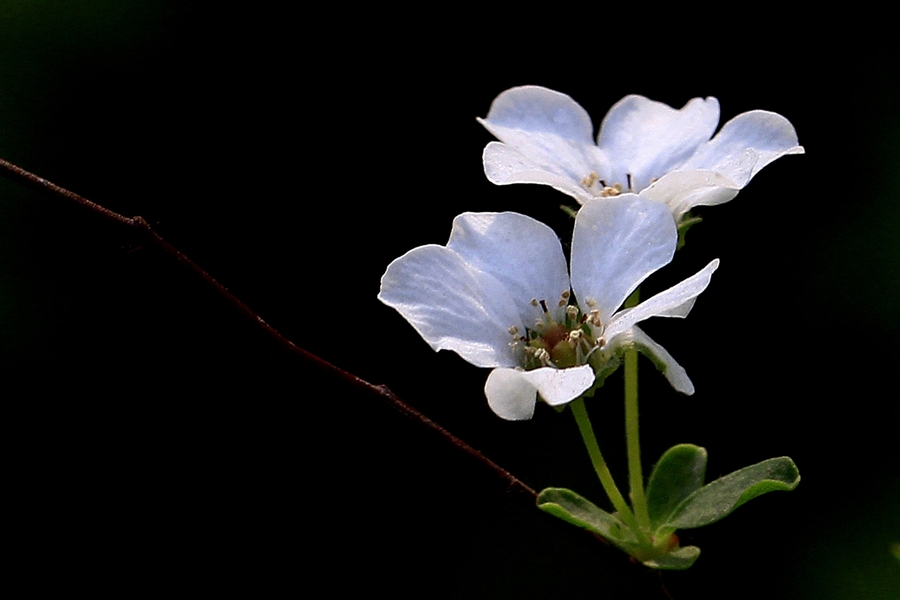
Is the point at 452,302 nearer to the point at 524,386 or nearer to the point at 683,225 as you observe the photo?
the point at 524,386

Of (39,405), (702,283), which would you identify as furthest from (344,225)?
(702,283)

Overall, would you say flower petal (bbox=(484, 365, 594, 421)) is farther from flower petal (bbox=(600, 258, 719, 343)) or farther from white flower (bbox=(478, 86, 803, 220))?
white flower (bbox=(478, 86, 803, 220))

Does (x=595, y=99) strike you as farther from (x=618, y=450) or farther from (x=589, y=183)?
(x=589, y=183)

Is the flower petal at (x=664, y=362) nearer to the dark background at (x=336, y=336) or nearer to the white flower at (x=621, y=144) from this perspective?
the white flower at (x=621, y=144)

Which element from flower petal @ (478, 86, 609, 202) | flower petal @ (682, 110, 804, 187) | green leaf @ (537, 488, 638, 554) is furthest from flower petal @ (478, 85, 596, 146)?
green leaf @ (537, 488, 638, 554)

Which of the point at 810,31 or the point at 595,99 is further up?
the point at 810,31

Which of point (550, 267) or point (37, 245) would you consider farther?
point (37, 245)
